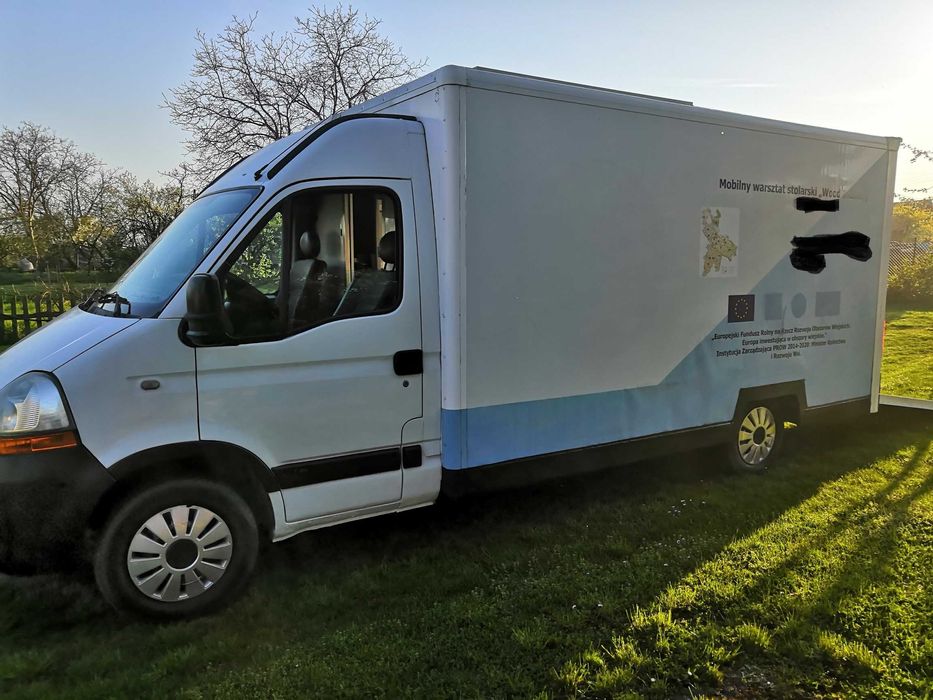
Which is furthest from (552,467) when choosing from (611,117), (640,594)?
(611,117)

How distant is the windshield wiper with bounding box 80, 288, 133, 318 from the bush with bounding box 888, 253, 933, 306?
2328 centimetres

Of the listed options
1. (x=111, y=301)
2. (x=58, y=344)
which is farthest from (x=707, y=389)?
(x=58, y=344)

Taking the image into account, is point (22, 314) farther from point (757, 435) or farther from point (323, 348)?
point (757, 435)

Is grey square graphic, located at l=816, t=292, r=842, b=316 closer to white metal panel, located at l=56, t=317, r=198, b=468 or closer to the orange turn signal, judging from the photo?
white metal panel, located at l=56, t=317, r=198, b=468

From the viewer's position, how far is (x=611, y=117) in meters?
4.83

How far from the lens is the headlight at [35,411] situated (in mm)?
3361

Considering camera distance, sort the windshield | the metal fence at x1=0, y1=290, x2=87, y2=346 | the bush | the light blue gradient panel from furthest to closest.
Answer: the bush
the metal fence at x1=0, y1=290, x2=87, y2=346
the light blue gradient panel
the windshield

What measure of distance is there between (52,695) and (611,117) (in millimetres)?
4554

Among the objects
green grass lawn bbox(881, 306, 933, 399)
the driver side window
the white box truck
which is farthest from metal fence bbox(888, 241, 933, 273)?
the driver side window

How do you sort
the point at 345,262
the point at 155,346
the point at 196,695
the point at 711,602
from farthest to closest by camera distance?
the point at 345,262 < the point at 711,602 < the point at 155,346 < the point at 196,695

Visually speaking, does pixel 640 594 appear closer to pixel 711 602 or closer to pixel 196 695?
pixel 711 602

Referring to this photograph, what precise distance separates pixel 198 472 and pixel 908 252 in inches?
1004

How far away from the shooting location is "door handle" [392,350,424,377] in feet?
13.9

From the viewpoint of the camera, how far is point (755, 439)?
6.17 metres
